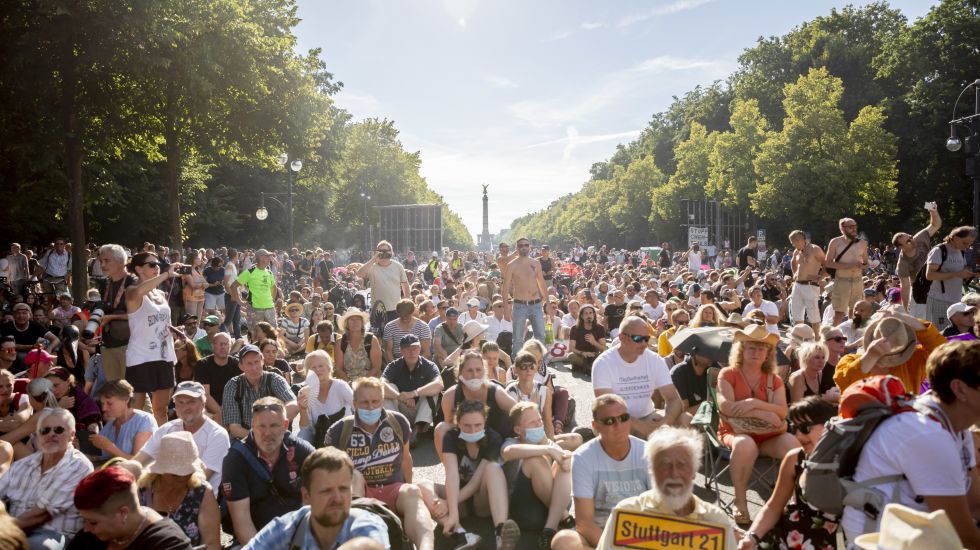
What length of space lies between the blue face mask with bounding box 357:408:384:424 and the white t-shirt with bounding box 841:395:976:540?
359 centimetres

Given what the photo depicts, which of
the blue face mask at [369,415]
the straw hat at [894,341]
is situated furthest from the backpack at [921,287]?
the blue face mask at [369,415]

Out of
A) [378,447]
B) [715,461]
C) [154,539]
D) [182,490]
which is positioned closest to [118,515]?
[154,539]

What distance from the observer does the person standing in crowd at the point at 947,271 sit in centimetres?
932

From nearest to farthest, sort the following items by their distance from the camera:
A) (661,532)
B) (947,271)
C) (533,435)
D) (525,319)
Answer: (661,532)
(533,435)
(947,271)
(525,319)

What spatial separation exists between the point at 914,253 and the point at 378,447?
8564 millimetres

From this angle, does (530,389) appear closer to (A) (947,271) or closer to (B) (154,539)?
(B) (154,539)

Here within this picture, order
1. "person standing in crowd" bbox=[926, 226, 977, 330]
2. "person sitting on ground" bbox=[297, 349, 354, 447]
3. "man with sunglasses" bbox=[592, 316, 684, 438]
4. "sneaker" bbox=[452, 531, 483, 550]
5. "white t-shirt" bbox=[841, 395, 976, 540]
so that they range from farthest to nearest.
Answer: "person standing in crowd" bbox=[926, 226, 977, 330]
"person sitting on ground" bbox=[297, 349, 354, 447]
"man with sunglasses" bbox=[592, 316, 684, 438]
"sneaker" bbox=[452, 531, 483, 550]
"white t-shirt" bbox=[841, 395, 976, 540]

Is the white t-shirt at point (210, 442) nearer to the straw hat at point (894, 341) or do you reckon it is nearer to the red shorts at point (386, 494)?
the red shorts at point (386, 494)

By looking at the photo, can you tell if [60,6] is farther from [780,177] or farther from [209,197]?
[780,177]

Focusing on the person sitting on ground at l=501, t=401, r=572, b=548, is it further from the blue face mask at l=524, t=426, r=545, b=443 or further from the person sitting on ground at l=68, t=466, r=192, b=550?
the person sitting on ground at l=68, t=466, r=192, b=550

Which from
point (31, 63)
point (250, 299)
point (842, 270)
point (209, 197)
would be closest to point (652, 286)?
point (842, 270)

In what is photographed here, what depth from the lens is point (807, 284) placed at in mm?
12125

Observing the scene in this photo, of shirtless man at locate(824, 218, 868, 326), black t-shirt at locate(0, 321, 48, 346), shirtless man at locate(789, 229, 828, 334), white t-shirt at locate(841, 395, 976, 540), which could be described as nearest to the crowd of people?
white t-shirt at locate(841, 395, 976, 540)

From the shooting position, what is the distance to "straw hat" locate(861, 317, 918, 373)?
546 cm
